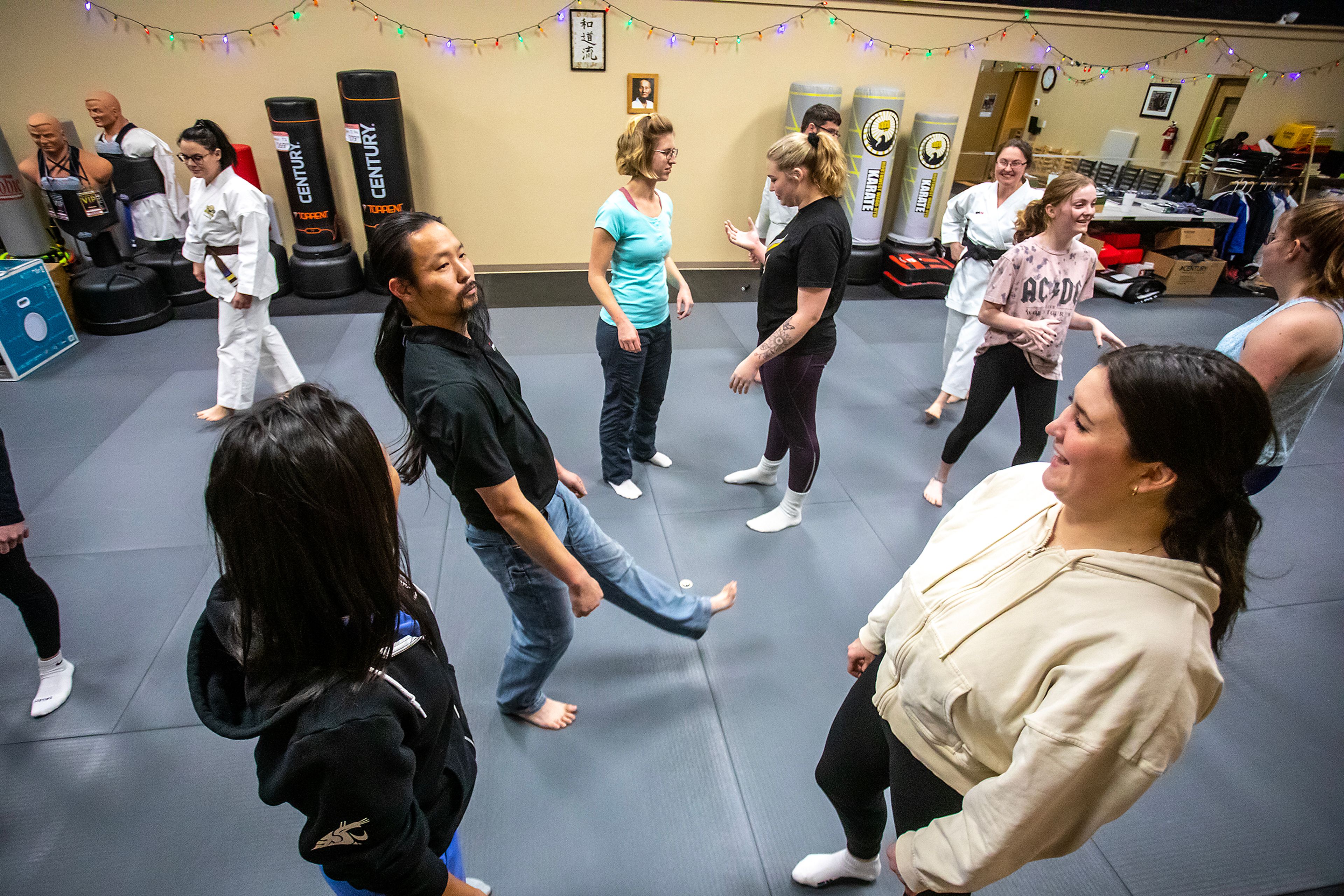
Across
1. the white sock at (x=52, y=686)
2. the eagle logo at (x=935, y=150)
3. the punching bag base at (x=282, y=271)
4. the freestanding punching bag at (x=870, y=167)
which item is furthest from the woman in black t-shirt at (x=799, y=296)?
the punching bag base at (x=282, y=271)

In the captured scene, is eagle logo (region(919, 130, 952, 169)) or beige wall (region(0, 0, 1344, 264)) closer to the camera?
beige wall (region(0, 0, 1344, 264))

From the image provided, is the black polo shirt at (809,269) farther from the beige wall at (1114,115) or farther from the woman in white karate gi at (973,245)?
the beige wall at (1114,115)

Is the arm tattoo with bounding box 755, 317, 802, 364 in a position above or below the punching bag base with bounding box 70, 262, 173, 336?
above

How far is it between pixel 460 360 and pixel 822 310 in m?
1.50

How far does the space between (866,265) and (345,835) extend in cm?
651

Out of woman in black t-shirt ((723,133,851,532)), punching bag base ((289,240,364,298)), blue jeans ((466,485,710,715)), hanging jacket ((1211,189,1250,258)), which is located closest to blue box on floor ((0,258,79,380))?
punching bag base ((289,240,364,298))

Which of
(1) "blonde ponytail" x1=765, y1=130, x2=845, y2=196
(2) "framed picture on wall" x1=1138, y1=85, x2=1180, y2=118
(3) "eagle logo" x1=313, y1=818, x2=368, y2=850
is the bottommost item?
(3) "eagle logo" x1=313, y1=818, x2=368, y2=850

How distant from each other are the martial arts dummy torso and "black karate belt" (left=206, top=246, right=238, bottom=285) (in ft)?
7.13

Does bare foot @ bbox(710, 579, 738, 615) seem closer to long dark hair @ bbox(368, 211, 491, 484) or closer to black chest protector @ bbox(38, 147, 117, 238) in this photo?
long dark hair @ bbox(368, 211, 491, 484)

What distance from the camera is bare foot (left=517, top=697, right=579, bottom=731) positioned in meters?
2.15

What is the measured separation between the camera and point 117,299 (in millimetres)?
4770

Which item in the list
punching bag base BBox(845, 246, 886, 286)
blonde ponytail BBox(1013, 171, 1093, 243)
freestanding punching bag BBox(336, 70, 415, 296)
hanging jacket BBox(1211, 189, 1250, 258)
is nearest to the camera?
blonde ponytail BBox(1013, 171, 1093, 243)

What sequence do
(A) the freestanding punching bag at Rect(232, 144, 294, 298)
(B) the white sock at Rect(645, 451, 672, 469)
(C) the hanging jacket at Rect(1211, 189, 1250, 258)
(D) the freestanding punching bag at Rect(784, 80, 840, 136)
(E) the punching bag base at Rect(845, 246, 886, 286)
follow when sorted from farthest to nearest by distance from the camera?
(C) the hanging jacket at Rect(1211, 189, 1250, 258)
(E) the punching bag base at Rect(845, 246, 886, 286)
(D) the freestanding punching bag at Rect(784, 80, 840, 136)
(A) the freestanding punching bag at Rect(232, 144, 294, 298)
(B) the white sock at Rect(645, 451, 672, 469)

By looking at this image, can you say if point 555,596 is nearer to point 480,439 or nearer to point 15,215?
point 480,439
